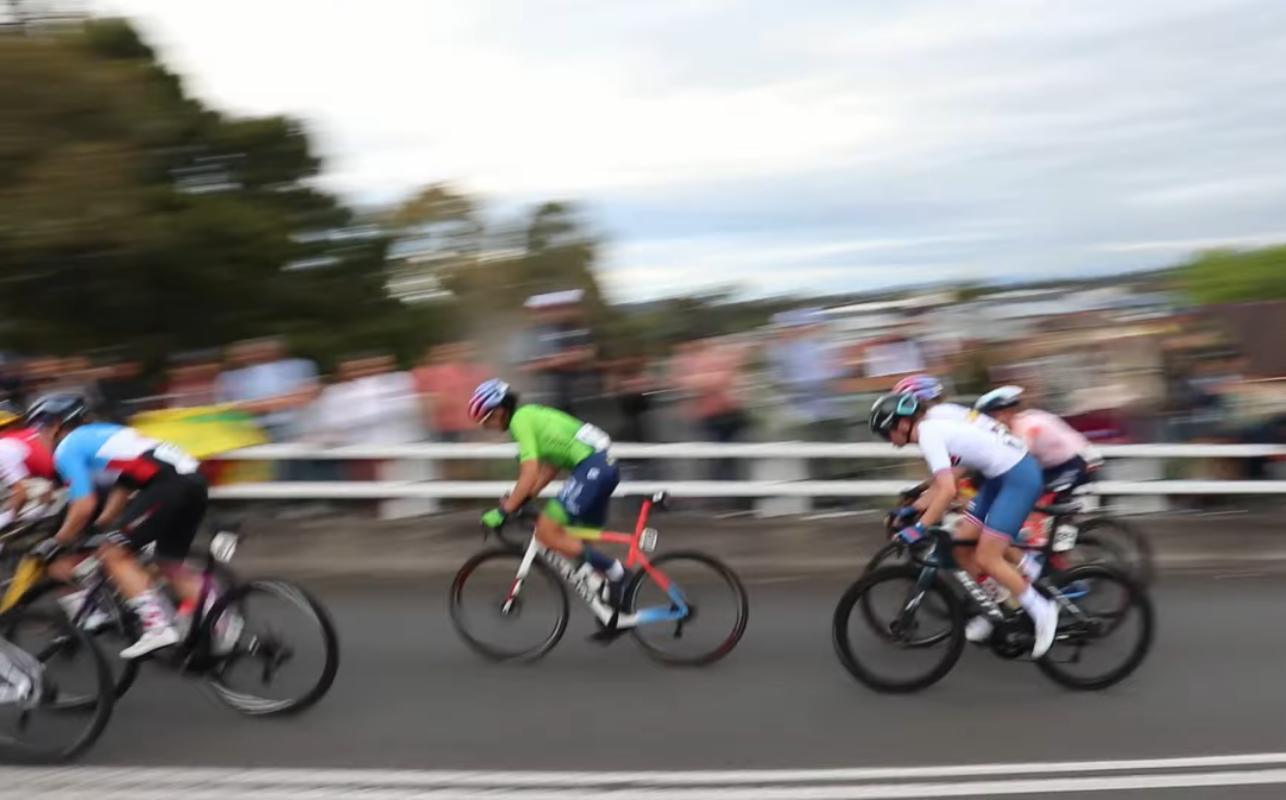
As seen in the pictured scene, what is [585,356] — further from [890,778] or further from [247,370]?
[890,778]

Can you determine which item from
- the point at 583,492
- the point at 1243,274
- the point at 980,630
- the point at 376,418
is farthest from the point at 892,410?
the point at 1243,274

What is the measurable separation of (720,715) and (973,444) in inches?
79.8

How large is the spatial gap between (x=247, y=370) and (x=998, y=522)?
6.46m

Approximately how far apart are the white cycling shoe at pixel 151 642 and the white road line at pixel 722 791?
0.91 m

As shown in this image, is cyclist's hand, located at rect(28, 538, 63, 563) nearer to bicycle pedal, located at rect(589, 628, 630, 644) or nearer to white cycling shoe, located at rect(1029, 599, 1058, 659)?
bicycle pedal, located at rect(589, 628, 630, 644)

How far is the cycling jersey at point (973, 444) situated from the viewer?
700 centimetres

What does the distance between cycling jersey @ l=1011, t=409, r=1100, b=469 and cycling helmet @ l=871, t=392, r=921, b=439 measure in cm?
185

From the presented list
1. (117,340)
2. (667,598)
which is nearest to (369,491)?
(667,598)

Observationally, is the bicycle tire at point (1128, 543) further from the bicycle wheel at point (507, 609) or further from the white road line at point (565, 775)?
the bicycle wheel at point (507, 609)

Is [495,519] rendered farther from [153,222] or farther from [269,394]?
[153,222]

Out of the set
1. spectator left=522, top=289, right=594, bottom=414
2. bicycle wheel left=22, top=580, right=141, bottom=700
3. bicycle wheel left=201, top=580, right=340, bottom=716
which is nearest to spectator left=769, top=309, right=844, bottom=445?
spectator left=522, top=289, right=594, bottom=414

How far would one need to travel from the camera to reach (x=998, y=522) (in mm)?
7027

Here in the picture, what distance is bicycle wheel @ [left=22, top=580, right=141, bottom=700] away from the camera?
6355mm

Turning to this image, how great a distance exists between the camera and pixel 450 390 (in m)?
10.7
